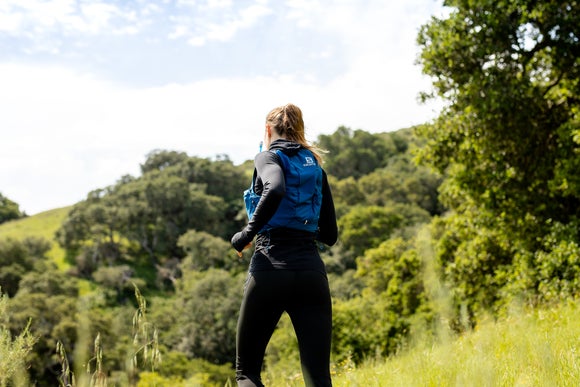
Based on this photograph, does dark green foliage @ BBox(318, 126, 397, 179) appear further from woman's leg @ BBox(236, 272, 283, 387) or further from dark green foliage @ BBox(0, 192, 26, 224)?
→ woman's leg @ BBox(236, 272, 283, 387)

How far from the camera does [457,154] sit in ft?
43.0

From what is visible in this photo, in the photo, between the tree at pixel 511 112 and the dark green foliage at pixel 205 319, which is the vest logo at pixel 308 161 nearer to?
the tree at pixel 511 112

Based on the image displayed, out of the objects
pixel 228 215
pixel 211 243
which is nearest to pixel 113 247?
pixel 211 243

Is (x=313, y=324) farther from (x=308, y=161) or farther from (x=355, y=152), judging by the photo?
(x=355, y=152)

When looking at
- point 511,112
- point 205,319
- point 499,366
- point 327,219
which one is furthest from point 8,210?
point 499,366

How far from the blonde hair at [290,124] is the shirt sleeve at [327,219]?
23 cm

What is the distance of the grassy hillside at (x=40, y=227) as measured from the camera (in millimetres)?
81750

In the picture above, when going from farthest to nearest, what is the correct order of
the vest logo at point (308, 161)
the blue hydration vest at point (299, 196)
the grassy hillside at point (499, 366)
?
the vest logo at point (308, 161), the blue hydration vest at point (299, 196), the grassy hillside at point (499, 366)

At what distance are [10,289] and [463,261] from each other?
2219 inches

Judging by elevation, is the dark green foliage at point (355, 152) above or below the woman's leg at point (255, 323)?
above

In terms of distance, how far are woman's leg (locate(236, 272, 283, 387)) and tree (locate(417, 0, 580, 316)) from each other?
9.43 m

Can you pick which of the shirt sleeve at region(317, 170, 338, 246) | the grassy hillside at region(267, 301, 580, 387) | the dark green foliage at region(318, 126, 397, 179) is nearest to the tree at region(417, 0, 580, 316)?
the grassy hillside at region(267, 301, 580, 387)

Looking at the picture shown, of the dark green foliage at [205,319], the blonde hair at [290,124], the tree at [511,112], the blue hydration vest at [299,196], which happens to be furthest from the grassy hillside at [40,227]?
the blue hydration vest at [299,196]

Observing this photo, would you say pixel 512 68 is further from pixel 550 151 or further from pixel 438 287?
pixel 438 287
